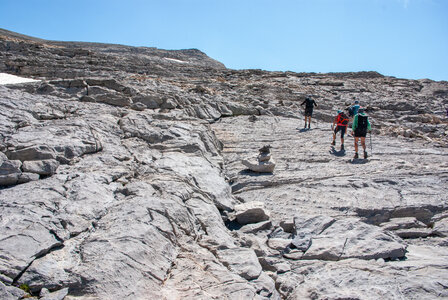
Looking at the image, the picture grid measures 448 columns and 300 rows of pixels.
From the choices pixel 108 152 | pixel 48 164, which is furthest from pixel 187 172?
pixel 48 164

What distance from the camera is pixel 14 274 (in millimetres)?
3857

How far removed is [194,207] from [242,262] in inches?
75.2

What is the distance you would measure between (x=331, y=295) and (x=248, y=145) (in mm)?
8801

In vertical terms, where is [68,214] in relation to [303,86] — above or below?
below

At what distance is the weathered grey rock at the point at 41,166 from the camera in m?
6.43

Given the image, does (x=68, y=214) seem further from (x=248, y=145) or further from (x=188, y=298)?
(x=248, y=145)

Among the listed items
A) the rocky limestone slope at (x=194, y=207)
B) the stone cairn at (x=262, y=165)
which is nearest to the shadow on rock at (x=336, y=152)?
the rocky limestone slope at (x=194, y=207)

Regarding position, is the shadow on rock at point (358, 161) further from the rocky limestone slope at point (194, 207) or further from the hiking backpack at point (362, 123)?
the hiking backpack at point (362, 123)

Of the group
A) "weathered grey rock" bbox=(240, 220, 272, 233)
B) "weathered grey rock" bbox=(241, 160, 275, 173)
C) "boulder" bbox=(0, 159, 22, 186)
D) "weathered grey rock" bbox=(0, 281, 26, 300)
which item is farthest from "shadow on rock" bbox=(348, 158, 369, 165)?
"weathered grey rock" bbox=(0, 281, 26, 300)

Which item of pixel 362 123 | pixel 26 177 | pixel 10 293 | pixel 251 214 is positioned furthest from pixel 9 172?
pixel 362 123

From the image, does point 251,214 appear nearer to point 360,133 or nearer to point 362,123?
point 360,133

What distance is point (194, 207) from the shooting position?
6902 mm

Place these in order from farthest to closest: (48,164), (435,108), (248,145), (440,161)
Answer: (435,108) → (248,145) → (440,161) → (48,164)

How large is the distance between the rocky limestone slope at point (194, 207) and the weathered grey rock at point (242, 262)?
29 millimetres
